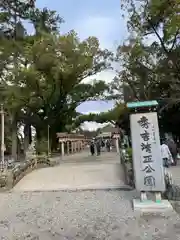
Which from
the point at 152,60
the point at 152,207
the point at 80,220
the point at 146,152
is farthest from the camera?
the point at 152,60

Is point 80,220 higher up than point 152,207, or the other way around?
point 152,207

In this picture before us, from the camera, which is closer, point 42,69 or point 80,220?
point 80,220

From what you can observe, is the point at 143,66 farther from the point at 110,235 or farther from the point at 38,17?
the point at 110,235

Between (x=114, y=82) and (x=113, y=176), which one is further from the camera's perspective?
(x=114, y=82)

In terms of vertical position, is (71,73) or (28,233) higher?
(71,73)

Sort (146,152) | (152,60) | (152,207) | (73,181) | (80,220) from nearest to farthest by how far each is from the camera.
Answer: (80,220) < (152,207) < (146,152) < (73,181) < (152,60)

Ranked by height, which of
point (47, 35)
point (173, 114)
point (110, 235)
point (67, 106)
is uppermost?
point (47, 35)

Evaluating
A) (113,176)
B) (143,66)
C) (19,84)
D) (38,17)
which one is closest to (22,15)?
(38,17)

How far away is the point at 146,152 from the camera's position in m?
7.33

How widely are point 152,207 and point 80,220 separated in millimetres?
1697

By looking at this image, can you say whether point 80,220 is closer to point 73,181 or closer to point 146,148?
point 146,148

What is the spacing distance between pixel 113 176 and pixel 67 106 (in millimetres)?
21644

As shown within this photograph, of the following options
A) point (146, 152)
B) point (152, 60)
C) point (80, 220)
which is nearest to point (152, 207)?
point (146, 152)

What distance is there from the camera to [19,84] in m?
27.5
